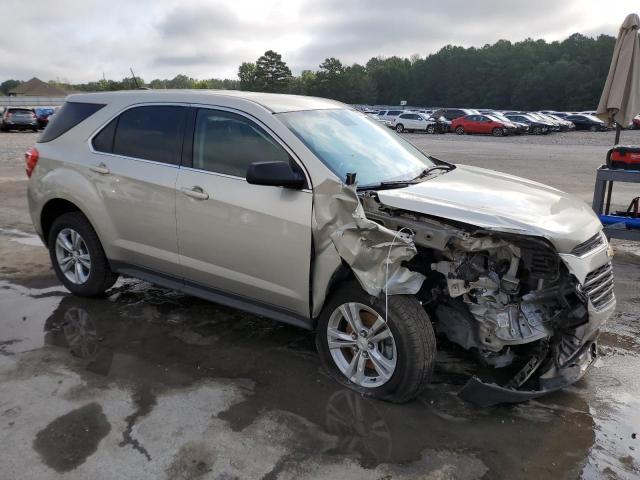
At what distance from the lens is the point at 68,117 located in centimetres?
505

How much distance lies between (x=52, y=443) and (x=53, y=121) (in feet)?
10.9

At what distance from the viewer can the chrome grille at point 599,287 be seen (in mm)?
3277

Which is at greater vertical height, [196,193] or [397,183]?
[397,183]

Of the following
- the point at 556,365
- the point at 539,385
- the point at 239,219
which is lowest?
the point at 539,385

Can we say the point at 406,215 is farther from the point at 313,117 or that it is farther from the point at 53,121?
the point at 53,121

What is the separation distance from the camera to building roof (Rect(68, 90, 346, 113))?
4.13 m

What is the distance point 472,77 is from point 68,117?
104 meters

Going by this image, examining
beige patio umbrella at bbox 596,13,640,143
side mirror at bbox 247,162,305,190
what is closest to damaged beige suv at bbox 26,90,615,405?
side mirror at bbox 247,162,305,190

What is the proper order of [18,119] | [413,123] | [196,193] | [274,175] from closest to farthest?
1. [274,175]
2. [196,193]
3. [18,119]
4. [413,123]

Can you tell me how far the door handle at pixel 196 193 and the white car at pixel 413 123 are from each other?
3601 cm

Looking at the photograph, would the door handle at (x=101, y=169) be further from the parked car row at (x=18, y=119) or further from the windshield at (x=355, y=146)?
the parked car row at (x=18, y=119)

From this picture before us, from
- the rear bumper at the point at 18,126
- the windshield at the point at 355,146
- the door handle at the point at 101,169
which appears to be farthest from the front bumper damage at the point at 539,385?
the rear bumper at the point at 18,126

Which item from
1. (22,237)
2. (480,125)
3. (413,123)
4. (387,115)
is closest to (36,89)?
(387,115)

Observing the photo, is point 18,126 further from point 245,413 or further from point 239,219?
point 245,413
